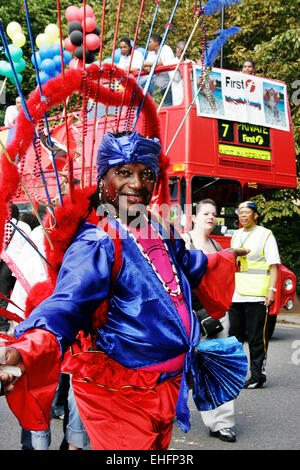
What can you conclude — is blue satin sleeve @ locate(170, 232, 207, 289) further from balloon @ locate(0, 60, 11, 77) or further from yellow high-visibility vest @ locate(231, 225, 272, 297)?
balloon @ locate(0, 60, 11, 77)

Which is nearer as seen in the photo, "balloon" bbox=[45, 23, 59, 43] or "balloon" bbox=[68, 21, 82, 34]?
"balloon" bbox=[45, 23, 59, 43]

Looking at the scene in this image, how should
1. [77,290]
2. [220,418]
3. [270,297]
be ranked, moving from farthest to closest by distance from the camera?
[270,297] → [220,418] → [77,290]

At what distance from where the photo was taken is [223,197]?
939cm

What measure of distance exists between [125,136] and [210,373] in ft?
3.39

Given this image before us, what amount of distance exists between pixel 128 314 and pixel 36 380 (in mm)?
572

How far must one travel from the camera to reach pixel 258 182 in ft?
32.0

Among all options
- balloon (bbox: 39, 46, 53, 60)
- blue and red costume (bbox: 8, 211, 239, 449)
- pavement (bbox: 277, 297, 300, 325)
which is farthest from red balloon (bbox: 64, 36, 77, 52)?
pavement (bbox: 277, 297, 300, 325)

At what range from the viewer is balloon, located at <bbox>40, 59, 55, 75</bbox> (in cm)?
529

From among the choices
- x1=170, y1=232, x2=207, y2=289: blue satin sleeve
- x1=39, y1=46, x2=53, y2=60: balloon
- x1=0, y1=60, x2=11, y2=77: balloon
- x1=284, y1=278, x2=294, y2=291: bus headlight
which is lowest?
x1=170, y1=232, x2=207, y2=289: blue satin sleeve

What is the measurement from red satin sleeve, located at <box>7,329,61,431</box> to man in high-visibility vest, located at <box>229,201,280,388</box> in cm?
428

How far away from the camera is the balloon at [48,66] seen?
208 inches

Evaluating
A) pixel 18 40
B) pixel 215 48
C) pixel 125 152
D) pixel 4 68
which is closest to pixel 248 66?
pixel 18 40

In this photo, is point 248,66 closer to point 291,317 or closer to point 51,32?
point 51,32

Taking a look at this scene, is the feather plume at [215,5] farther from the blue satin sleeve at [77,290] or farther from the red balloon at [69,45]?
the red balloon at [69,45]
